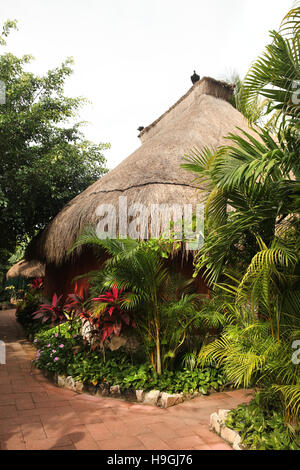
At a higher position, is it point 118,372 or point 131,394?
point 118,372

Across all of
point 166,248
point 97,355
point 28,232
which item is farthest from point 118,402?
point 28,232

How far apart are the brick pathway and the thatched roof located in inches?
97.9

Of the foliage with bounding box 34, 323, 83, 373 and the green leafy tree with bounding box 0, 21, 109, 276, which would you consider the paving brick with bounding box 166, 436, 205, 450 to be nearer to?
the foliage with bounding box 34, 323, 83, 373

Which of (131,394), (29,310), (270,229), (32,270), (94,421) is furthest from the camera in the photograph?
(29,310)

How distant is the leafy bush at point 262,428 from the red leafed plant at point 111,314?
1662 mm

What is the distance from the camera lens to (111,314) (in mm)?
3945

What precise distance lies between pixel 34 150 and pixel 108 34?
2.89 m

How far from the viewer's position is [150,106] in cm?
1120

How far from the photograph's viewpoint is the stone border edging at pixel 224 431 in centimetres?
255

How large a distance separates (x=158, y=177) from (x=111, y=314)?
7.88 ft

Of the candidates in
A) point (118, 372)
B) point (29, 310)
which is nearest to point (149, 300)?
point (118, 372)

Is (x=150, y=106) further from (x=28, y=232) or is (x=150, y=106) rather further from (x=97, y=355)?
(x=97, y=355)

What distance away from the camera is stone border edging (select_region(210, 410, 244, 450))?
2.55m

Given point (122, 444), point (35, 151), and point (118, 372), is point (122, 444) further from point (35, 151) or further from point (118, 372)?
point (35, 151)
